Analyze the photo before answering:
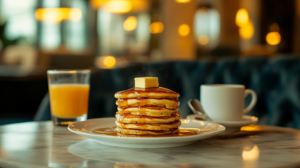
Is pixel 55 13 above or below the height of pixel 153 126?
above

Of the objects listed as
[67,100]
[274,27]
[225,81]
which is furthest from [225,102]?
[274,27]

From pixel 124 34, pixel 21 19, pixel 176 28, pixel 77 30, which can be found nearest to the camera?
pixel 176 28

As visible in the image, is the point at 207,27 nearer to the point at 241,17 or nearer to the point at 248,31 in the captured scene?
the point at 248,31

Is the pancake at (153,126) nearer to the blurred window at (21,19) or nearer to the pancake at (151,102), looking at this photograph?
the pancake at (151,102)

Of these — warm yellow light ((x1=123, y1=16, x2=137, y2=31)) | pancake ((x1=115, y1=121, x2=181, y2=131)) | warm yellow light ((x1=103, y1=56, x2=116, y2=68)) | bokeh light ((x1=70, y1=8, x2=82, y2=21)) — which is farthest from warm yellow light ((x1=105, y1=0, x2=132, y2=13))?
warm yellow light ((x1=123, y1=16, x2=137, y2=31))

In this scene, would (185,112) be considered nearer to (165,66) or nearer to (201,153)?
(165,66)

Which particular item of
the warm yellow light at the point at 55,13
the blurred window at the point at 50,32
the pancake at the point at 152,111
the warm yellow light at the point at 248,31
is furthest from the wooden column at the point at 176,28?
the blurred window at the point at 50,32

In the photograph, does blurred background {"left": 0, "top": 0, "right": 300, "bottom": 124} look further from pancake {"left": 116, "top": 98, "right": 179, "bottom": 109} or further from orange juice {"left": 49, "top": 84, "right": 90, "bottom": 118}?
pancake {"left": 116, "top": 98, "right": 179, "bottom": 109}
